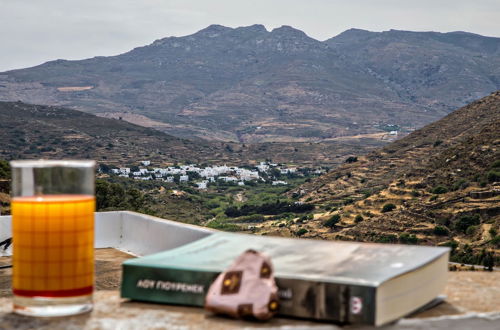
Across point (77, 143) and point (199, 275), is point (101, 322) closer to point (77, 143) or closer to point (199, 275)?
point (199, 275)

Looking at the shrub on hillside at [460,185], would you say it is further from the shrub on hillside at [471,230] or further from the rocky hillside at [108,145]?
the rocky hillside at [108,145]

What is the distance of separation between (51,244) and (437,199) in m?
57.9

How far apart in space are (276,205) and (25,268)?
9482 centimetres

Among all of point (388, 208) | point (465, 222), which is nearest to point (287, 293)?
point (465, 222)

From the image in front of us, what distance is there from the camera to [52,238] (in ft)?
14.8

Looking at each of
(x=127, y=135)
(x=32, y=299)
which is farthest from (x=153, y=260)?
(x=127, y=135)

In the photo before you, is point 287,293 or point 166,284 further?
point 166,284

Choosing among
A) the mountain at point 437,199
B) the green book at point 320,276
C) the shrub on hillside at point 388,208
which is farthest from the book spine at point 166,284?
the shrub on hillside at point 388,208

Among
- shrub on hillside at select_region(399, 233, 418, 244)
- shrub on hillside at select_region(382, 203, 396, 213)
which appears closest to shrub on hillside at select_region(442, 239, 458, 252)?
shrub on hillside at select_region(399, 233, 418, 244)

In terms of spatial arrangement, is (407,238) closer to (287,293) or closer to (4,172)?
(4,172)

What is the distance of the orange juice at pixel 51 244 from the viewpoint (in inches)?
178

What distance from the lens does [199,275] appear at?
4.75m

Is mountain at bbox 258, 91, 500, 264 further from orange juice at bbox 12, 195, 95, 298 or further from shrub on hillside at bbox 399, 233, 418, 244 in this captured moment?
orange juice at bbox 12, 195, 95, 298

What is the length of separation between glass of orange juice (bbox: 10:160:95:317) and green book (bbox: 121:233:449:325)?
0.46 m
